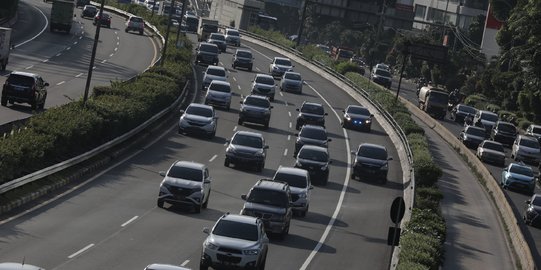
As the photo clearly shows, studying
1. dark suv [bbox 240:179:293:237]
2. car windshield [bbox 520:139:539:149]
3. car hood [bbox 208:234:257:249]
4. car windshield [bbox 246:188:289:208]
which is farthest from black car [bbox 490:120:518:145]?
Result: car hood [bbox 208:234:257:249]

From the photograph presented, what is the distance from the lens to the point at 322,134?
5797 cm

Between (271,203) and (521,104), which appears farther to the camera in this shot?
(521,104)

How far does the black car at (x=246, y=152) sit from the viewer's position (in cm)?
4991

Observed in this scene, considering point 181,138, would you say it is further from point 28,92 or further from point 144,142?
point 28,92

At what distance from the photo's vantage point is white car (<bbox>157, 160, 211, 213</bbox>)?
37.3 m

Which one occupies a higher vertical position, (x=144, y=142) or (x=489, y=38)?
(x=489, y=38)

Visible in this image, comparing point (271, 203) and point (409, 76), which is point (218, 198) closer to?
point (271, 203)

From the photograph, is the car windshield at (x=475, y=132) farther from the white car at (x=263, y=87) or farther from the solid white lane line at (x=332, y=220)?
the white car at (x=263, y=87)

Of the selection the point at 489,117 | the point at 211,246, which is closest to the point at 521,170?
the point at 489,117

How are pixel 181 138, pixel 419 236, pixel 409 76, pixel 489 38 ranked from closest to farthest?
1. pixel 419 236
2. pixel 181 138
3. pixel 409 76
4. pixel 489 38

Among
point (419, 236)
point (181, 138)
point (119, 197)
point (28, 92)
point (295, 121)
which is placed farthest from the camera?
point (295, 121)

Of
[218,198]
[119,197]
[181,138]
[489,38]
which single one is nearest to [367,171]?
[181,138]

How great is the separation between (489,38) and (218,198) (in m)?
117

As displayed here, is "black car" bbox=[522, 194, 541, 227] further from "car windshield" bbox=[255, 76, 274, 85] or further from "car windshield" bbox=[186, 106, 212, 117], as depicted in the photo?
"car windshield" bbox=[255, 76, 274, 85]
